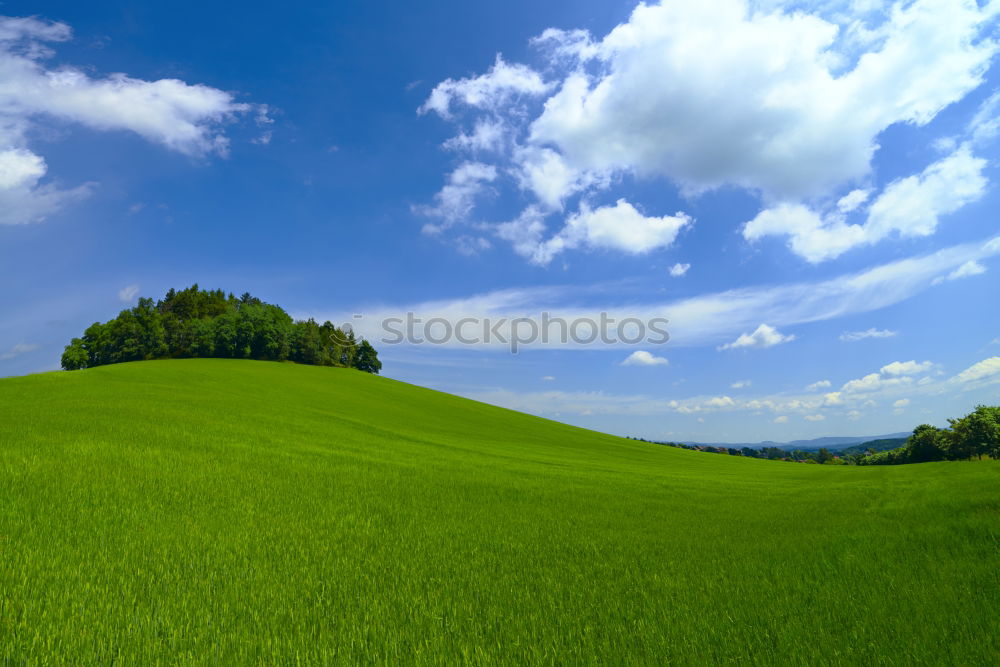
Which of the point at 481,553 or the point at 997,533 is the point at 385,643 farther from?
the point at 997,533

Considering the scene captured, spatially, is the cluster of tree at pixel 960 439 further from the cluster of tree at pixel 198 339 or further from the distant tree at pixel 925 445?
the cluster of tree at pixel 198 339

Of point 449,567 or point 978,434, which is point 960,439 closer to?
point 978,434

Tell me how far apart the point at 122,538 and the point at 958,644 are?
1245 centimetres

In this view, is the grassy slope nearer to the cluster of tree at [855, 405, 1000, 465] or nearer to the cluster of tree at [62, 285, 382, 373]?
the cluster of tree at [855, 405, 1000, 465]

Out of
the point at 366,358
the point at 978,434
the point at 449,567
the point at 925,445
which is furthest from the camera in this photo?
the point at 366,358

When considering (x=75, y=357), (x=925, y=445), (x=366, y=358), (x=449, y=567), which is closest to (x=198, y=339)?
(x=75, y=357)

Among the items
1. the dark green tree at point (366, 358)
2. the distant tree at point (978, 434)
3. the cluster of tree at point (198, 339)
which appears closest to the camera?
the distant tree at point (978, 434)

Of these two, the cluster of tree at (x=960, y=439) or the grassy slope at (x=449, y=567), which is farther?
the cluster of tree at (x=960, y=439)

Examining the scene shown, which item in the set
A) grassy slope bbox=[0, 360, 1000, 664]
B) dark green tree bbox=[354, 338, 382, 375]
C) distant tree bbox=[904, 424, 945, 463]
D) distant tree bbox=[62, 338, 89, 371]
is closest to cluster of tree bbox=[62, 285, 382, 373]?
distant tree bbox=[62, 338, 89, 371]

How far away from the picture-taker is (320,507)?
11312mm

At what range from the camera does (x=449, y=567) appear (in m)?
7.60

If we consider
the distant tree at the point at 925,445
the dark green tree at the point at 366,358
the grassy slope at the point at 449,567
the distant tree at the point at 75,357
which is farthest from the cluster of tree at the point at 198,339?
the distant tree at the point at 925,445

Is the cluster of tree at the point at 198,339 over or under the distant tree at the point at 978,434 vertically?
over

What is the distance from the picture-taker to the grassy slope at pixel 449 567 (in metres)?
4.95
